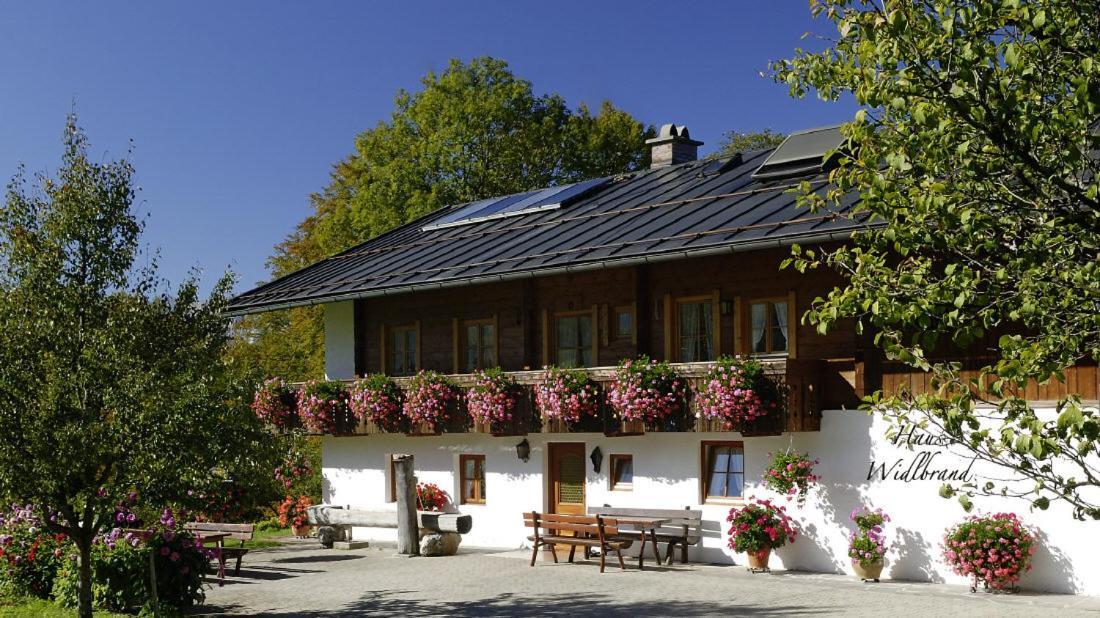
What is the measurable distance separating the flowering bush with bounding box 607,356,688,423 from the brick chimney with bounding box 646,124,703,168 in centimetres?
990

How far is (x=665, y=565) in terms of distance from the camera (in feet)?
61.6

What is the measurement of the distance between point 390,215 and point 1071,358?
34.4 m

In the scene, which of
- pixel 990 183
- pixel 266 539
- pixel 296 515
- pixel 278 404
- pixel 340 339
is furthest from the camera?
pixel 340 339

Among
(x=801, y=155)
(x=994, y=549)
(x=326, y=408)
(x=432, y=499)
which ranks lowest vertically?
(x=994, y=549)

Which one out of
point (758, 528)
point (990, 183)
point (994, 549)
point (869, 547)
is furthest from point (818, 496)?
point (990, 183)

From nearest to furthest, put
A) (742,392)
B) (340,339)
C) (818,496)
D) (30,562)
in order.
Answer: (30,562), (742,392), (818,496), (340,339)

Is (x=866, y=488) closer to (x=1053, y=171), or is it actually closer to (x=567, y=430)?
(x=567, y=430)

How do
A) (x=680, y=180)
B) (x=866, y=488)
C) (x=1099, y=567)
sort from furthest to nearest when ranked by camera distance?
1. (x=680, y=180)
2. (x=866, y=488)
3. (x=1099, y=567)

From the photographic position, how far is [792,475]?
17.5m

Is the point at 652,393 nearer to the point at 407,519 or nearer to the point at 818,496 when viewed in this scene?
the point at 818,496

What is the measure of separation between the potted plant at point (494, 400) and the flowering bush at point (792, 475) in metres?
4.80

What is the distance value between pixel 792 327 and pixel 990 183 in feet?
41.0

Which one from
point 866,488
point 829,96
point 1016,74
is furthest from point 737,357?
point 1016,74

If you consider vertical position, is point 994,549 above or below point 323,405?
below
